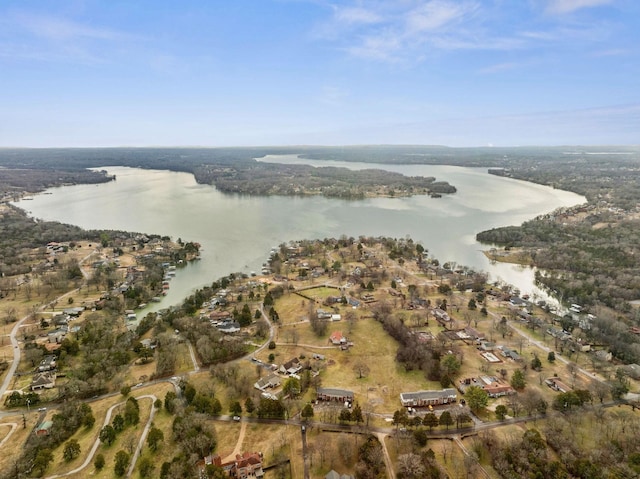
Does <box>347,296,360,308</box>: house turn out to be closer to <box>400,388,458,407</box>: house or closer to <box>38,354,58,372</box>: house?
<box>400,388,458,407</box>: house

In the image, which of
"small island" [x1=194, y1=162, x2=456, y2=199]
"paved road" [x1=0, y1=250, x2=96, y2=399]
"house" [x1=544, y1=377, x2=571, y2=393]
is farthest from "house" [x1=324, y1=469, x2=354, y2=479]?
"small island" [x1=194, y1=162, x2=456, y2=199]

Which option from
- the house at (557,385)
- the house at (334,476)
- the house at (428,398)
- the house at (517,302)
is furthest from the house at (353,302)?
the house at (334,476)

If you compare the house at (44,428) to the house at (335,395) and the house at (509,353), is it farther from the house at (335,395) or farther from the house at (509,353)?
the house at (509,353)

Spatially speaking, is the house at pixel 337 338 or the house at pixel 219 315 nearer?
the house at pixel 337 338

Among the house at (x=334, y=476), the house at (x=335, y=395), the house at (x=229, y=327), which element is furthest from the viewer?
the house at (x=229, y=327)

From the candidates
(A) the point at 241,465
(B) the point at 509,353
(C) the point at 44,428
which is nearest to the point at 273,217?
(B) the point at 509,353

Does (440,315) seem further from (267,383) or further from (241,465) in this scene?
(241,465)
